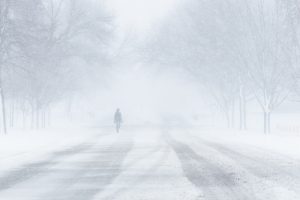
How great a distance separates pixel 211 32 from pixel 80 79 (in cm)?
1904

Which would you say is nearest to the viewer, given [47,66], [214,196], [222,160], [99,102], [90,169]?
[214,196]

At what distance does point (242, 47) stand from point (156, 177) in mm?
26735

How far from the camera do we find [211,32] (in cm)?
4119

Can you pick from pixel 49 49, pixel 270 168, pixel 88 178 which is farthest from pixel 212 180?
pixel 49 49

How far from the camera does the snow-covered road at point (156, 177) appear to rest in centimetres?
1034

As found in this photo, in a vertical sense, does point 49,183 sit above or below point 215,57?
below

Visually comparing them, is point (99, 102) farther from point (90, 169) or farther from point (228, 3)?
point (90, 169)

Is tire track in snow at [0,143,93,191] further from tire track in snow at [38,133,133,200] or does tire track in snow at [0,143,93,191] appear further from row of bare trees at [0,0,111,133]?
row of bare trees at [0,0,111,133]

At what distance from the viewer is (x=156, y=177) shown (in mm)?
13047

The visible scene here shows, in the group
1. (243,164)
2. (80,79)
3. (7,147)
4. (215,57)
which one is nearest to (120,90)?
(80,79)

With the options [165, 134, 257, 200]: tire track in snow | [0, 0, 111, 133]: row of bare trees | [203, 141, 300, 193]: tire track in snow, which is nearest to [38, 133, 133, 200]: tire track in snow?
[165, 134, 257, 200]: tire track in snow

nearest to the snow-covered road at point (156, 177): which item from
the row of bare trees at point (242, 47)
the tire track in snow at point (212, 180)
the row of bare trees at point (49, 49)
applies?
the tire track in snow at point (212, 180)

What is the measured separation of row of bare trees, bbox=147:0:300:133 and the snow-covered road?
13318mm

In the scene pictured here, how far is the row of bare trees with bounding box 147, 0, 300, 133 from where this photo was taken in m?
34.8
